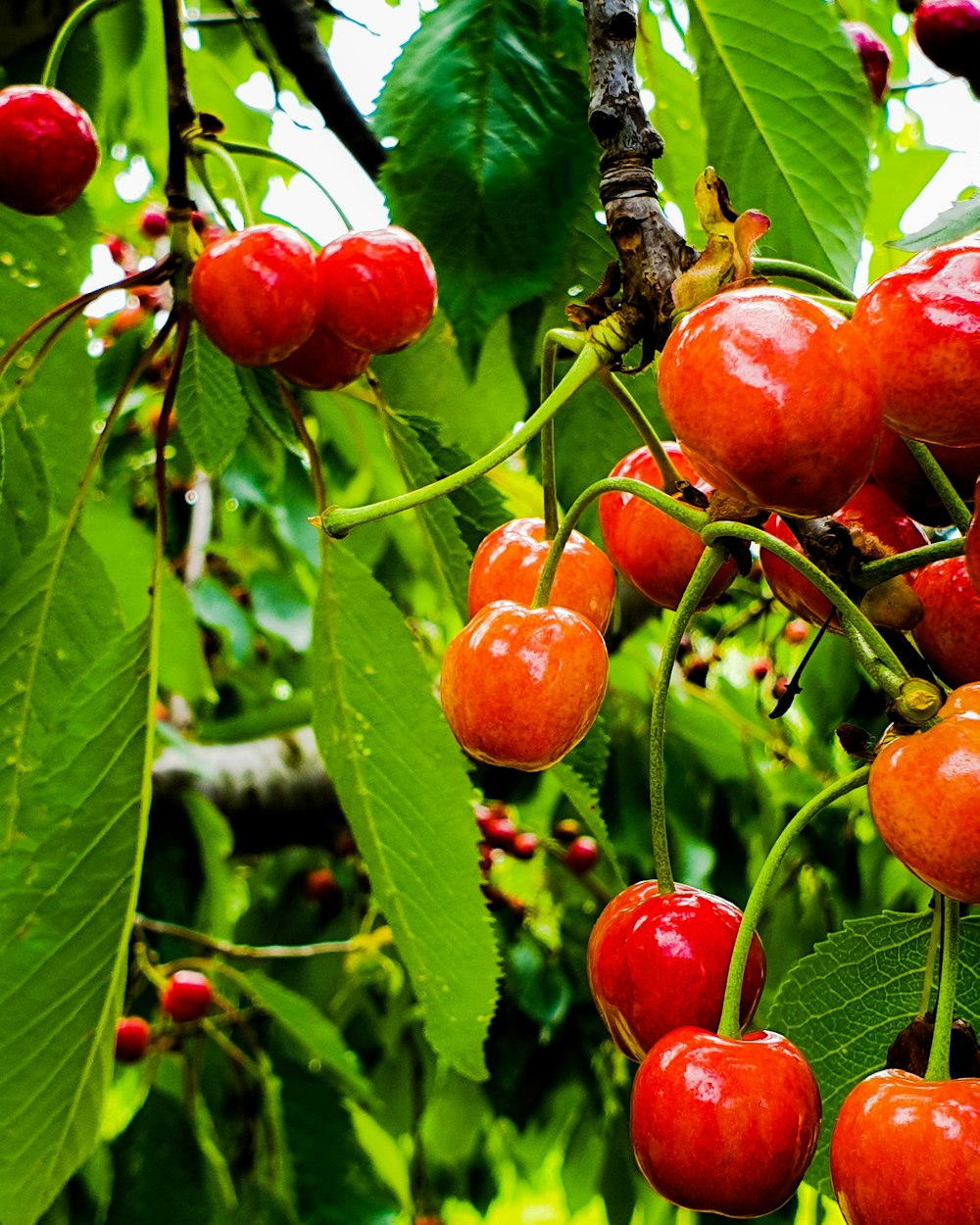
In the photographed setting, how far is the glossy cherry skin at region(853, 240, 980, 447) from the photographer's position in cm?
52

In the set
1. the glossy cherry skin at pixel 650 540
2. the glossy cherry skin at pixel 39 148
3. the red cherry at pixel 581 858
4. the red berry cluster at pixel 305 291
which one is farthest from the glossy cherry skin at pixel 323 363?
the red cherry at pixel 581 858

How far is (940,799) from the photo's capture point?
0.53 m

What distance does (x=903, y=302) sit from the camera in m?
0.53

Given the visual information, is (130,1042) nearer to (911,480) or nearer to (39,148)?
(39,148)

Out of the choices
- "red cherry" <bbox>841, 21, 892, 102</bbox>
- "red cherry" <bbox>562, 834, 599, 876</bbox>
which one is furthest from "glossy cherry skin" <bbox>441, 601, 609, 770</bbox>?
"red cherry" <bbox>562, 834, 599, 876</bbox>

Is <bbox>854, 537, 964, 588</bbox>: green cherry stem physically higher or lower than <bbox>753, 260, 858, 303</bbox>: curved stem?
lower

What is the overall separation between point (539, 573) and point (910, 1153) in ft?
1.27

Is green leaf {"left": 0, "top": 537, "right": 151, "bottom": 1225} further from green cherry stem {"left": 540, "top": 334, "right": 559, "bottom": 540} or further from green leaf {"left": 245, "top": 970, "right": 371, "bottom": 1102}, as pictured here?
green leaf {"left": 245, "top": 970, "right": 371, "bottom": 1102}

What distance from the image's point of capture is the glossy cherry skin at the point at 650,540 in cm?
78

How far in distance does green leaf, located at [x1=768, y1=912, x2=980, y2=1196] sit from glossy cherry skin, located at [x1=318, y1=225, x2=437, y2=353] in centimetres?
59

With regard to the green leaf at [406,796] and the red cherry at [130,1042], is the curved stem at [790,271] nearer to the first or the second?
the green leaf at [406,796]

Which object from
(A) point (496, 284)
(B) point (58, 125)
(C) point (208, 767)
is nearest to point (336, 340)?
(A) point (496, 284)

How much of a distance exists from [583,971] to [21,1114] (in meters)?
2.19

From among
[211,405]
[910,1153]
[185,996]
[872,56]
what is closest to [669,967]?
[910,1153]
